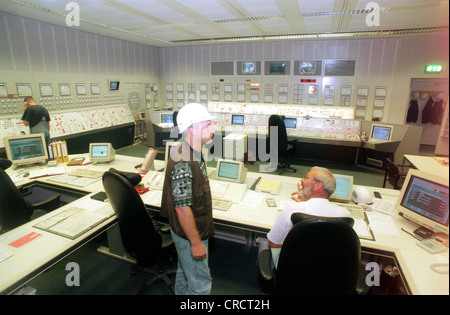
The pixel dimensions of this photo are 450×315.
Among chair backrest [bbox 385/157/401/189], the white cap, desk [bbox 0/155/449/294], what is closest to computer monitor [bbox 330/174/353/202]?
desk [bbox 0/155/449/294]

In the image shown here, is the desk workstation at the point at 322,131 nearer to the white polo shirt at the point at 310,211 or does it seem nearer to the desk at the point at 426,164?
the desk at the point at 426,164

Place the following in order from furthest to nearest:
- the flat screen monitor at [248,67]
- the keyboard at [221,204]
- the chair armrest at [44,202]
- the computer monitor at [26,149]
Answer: the flat screen monitor at [248,67]
the computer monitor at [26,149]
the chair armrest at [44,202]
the keyboard at [221,204]

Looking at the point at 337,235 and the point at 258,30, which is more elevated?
the point at 258,30

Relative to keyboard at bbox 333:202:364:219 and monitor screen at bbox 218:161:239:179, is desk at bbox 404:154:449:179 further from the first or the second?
monitor screen at bbox 218:161:239:179

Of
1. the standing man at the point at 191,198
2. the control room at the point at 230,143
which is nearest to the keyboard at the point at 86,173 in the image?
the control room at the point at 230,143

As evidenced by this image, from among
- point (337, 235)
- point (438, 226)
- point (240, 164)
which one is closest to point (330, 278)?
point (337, 235)

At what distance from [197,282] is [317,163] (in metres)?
4.82

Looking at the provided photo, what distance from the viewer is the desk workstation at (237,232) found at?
1439 millimetres

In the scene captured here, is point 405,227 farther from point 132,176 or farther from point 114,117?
point 114,117

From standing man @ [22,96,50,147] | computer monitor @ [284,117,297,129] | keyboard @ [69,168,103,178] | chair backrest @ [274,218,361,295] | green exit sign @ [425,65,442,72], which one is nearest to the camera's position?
chair backrest @ [274,218,361,295]

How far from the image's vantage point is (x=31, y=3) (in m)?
3.75

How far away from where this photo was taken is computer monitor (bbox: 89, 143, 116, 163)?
3.39 meters

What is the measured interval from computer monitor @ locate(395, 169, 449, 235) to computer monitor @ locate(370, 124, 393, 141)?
3.73 metres

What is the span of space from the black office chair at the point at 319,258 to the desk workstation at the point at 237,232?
343mm
